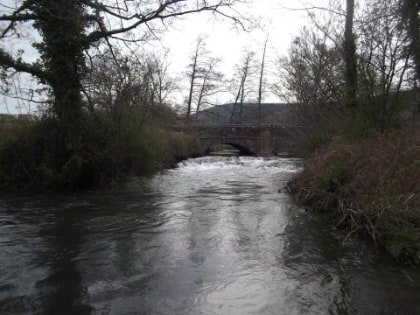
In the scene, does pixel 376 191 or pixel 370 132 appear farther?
pixel 370 132

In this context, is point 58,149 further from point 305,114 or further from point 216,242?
point 305,114

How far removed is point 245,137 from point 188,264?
81.5 feet

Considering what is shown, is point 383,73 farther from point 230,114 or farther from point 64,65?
point 230,114

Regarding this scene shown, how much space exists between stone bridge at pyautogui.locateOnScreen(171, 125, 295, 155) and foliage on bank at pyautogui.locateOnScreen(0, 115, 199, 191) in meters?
16.6

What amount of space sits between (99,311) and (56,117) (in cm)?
819

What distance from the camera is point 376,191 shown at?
567cm

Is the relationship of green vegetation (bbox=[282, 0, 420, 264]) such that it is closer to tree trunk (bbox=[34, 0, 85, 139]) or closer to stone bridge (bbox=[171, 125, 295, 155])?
tree trunk (bbox=[34, 0, 85, 139])

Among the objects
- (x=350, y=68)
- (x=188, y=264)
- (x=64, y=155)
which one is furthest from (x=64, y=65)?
(x=350, y=68)

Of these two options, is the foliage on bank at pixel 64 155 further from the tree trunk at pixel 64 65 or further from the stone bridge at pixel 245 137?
the stone bridge at pixel 245 137

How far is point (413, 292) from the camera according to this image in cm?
382

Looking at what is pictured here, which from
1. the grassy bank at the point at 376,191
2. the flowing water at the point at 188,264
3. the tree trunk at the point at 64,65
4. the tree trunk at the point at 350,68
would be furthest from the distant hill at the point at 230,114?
the flowing water at the point at 188,264

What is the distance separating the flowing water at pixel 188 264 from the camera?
→ 364cm

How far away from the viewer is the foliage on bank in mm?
9789

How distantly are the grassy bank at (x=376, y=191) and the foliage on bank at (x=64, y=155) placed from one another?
557 centimetres
